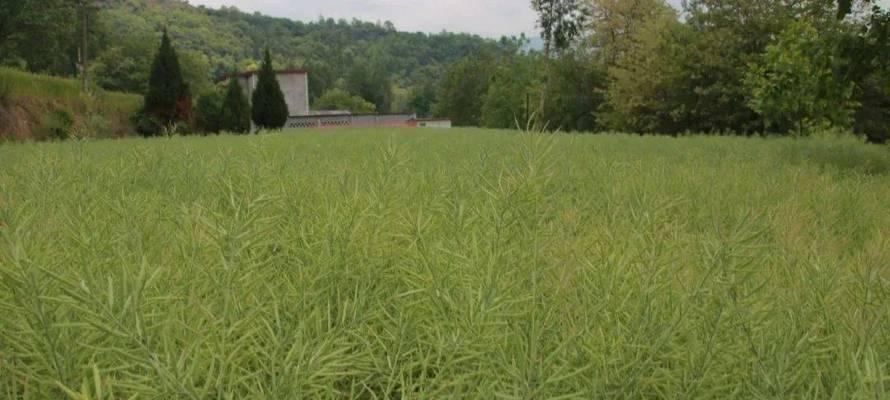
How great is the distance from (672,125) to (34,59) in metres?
37.0

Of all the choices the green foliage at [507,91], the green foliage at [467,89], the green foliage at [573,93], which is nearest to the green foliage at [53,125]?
the green foliage at [573,93]

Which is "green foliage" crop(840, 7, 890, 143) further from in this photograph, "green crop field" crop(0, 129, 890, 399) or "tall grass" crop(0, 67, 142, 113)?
"tall grass" crop(0, 67, 142, 113)

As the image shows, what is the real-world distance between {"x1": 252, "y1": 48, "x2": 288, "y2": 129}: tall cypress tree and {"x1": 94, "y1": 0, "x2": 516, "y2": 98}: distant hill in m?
41.6

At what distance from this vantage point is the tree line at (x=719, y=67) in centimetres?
A: 958

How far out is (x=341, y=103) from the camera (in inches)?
4518

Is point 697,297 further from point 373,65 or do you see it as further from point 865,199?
point 373,65

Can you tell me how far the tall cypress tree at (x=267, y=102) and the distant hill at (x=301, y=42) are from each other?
4161 centimetres

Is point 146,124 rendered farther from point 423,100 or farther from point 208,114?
point 423,100

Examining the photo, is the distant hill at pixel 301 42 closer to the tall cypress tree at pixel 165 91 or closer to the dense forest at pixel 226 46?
the dense forest at pixel 226 46

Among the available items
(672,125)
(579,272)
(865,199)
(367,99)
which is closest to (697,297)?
(579,272)

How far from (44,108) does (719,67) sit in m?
28.8

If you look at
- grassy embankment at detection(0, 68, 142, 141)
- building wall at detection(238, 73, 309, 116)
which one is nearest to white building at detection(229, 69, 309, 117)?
building wall at detection(238, 73, 309, 116)

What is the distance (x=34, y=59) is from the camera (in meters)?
36.5

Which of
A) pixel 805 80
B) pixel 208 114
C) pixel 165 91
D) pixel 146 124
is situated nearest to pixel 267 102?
pixel 208 114
